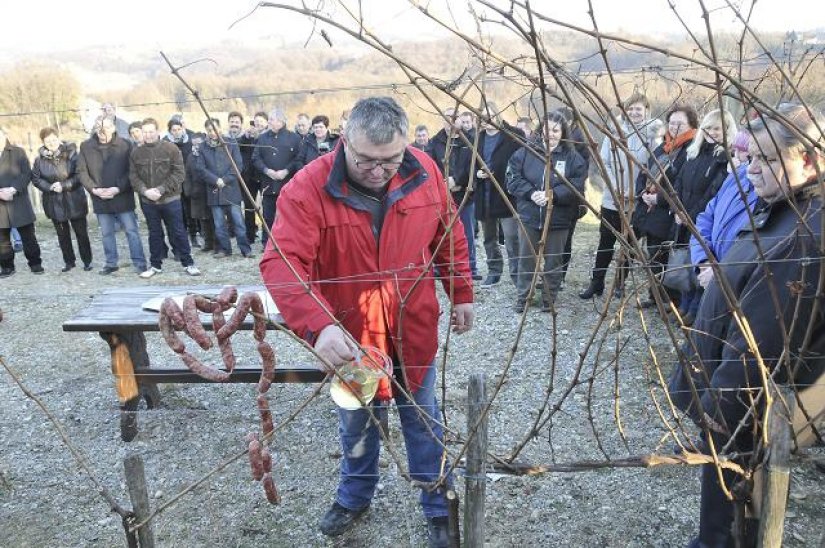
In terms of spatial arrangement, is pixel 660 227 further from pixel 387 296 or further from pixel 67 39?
pixel 67 39

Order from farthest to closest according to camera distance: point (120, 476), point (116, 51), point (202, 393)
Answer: point (116, 51)
point (202, 393)
point (120, 476)

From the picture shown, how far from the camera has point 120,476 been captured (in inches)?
138

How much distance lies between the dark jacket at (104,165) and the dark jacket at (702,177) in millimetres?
5883

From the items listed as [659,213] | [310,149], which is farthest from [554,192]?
[310,149]

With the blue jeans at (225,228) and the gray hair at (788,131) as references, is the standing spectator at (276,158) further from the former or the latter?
the gray hair at (788,131)

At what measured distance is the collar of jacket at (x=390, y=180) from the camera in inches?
89.3

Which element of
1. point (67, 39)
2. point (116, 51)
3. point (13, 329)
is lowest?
point (13, 329)

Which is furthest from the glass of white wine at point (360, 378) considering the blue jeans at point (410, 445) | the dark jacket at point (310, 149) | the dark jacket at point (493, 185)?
the dark jacket at point (310, 149)

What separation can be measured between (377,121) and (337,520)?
5.91 feet

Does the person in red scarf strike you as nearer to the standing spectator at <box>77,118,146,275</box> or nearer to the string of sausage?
the string of sausage

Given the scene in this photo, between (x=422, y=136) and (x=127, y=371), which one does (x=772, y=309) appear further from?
(x=422, y=136)

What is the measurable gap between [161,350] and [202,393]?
122cm

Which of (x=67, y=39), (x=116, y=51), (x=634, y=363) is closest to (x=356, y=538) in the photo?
(x=634, y=363)

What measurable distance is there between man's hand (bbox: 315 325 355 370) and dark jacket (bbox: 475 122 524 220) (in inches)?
165
